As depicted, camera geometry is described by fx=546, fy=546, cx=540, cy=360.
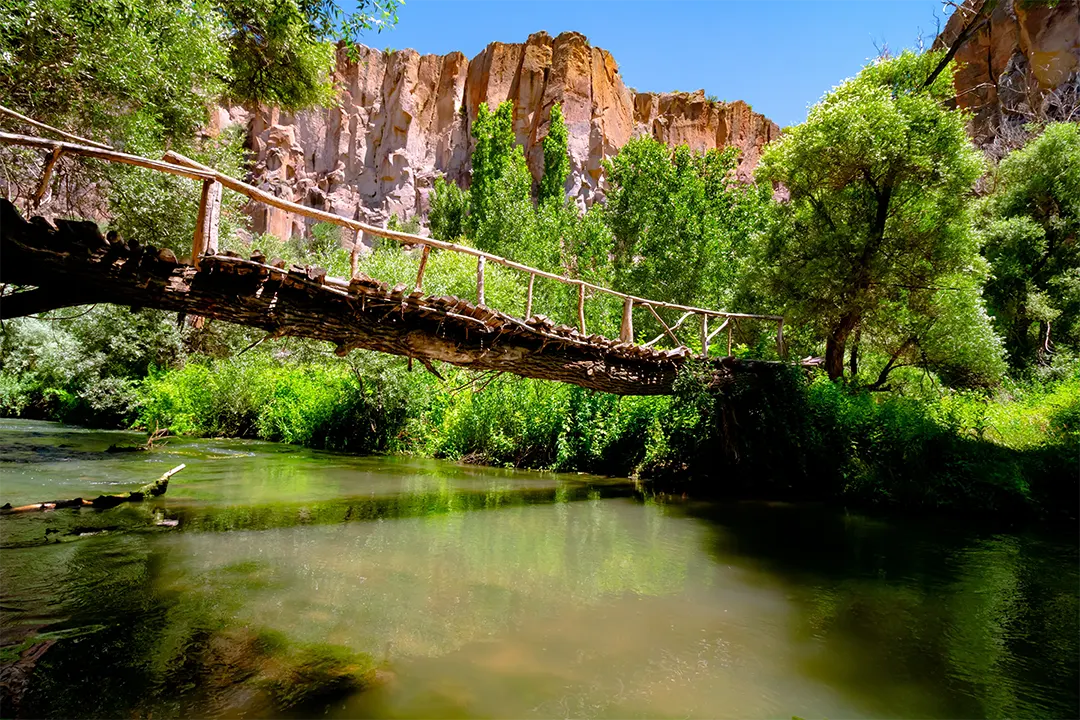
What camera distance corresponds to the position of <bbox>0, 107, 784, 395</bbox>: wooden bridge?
413cm

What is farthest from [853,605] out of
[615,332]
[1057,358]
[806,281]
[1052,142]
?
[1052,142]

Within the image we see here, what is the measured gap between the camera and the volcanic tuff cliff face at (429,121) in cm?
4450

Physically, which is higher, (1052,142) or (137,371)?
(1052,142)

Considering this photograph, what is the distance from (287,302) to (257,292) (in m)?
0.34

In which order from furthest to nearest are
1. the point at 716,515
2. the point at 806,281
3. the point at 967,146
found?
the point at 806,281 < the point at 967,146 < the point at 716,515

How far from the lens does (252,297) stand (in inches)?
206

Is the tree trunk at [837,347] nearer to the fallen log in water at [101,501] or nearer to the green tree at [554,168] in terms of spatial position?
the fallen log in water at [101,501]

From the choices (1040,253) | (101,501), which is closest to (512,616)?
(101,501)

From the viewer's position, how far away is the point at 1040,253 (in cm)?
1703

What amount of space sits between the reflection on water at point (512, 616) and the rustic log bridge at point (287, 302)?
2.19 m

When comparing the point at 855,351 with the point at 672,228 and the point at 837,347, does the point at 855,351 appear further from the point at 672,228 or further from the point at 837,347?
the point at 672,228

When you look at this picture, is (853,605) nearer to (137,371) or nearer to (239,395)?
(239,395)

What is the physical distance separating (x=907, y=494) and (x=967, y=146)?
6604mm

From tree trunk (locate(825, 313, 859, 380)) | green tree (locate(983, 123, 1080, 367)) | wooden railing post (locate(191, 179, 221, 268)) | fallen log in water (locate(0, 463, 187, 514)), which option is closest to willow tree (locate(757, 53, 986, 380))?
tree trunk (locate(825, 313, 859, 380))
